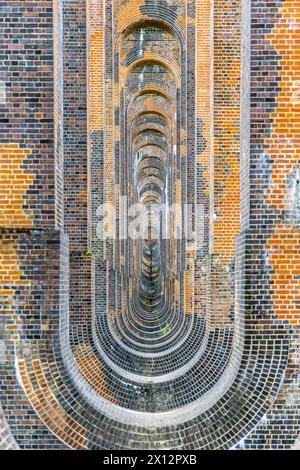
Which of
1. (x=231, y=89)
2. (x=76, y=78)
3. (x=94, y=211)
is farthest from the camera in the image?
(x=94, y=211)

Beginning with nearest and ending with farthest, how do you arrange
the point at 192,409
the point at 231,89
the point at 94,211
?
1. the point at 192,409
2. the point at 231,89
3. the point at 94,211

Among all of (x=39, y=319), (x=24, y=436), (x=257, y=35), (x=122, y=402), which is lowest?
(x=122, y=402)

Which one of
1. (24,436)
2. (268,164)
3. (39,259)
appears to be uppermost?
(268,164)

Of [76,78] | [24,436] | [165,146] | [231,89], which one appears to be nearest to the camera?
[24,436]

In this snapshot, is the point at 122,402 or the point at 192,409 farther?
the point at 122,402

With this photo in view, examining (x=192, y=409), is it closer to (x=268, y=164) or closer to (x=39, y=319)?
(x=39, y=319)

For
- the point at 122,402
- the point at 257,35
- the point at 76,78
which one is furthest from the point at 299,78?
the point at 122,402

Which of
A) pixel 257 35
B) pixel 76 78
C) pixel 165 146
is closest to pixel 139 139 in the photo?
pixel 165 146
